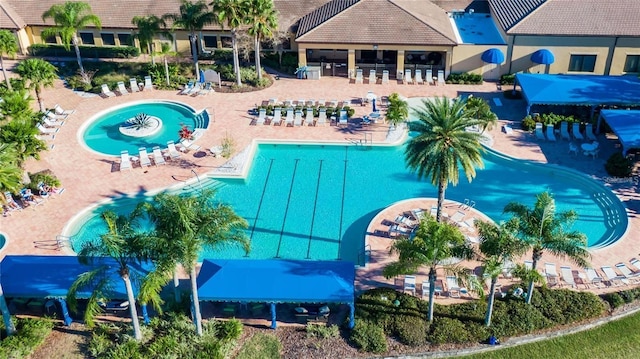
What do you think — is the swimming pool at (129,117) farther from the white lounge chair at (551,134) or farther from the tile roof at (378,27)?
the white lounge chair at (551,134)

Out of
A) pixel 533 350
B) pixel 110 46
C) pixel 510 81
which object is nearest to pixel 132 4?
pixel 110 46

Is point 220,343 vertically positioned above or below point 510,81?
below

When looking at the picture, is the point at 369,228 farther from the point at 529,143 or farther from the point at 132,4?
the point at 132,4

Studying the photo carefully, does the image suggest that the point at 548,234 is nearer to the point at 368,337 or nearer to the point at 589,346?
the point at 589,346

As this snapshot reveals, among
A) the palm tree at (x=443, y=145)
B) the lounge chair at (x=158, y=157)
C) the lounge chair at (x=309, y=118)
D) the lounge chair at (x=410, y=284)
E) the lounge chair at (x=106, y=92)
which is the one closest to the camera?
the palm tree at (x=443, y=145)

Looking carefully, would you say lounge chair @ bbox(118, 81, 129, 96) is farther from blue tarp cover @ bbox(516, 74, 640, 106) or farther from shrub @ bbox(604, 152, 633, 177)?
shrub @ bbox(604, 152, 633, 177)

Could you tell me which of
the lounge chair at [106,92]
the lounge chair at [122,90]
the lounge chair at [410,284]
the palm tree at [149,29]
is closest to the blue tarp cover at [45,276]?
the lounge chair at [410,284]
